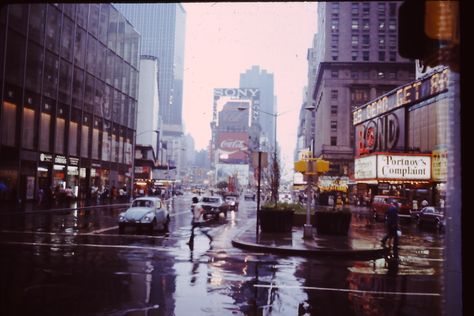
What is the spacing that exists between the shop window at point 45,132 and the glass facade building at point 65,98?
99 mm

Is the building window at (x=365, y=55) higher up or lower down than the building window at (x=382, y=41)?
lower down

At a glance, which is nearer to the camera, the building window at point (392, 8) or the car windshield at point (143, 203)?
the building window at point (392, 8)

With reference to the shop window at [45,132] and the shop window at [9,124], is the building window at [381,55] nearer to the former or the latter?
the shop window at [45,132]

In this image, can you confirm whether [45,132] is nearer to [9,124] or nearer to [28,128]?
[28,128]

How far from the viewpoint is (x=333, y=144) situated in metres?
108

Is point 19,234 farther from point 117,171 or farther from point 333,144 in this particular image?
point 333,144

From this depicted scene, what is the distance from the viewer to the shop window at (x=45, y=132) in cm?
4437

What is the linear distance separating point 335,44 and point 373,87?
14122 mm

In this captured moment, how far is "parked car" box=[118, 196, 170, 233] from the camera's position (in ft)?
69.7

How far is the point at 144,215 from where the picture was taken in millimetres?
21516

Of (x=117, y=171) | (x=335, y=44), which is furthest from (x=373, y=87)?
(x=117, y=171)

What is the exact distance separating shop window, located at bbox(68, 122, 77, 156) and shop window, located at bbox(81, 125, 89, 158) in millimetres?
1557

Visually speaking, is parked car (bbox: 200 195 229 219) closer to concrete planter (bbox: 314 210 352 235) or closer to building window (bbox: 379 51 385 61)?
concrete planter (bbox: 314 210 352 235)

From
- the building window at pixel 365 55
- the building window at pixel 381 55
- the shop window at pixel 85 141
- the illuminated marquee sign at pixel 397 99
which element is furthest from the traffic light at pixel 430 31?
the building window at pixel 365 55
